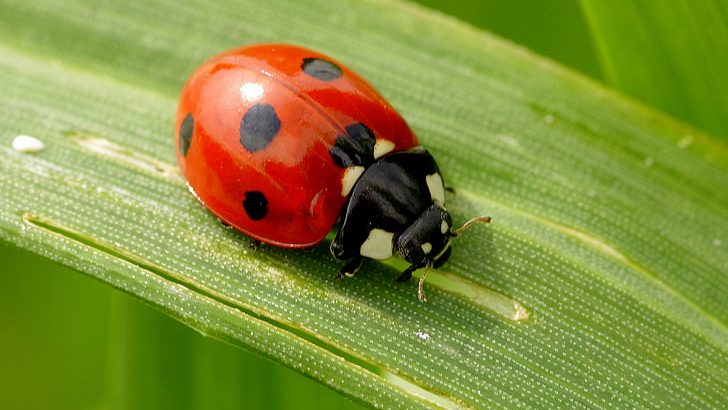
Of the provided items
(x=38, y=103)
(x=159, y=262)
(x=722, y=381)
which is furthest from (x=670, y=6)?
(x=38, y=103)

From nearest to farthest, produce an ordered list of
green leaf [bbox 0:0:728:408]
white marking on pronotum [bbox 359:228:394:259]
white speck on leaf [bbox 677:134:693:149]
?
green leaf [bbox 0:0:728:408], white marking on pronotum [bbox 359:228:394:259], white speck on leaf [bbox 677:134:693:149]

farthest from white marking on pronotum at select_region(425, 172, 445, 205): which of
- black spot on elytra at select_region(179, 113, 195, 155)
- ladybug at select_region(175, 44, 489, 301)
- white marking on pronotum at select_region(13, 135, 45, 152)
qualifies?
white marking on pronotum at select_region(13, 135, 45, 152)

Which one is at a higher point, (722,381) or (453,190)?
(453,190)

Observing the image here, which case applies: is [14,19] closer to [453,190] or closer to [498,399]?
[453,190]

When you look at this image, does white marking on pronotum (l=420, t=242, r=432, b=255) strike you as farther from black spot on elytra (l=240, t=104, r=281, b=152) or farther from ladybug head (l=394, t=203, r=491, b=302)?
black spot on elytra (l=240, t=104, r=281, b=152)

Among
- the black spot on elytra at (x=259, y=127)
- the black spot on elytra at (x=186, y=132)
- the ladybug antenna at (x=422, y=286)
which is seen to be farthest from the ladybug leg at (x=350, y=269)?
the black spot on elytra at (x=186, y=132)

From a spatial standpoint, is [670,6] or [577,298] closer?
[577,298]
